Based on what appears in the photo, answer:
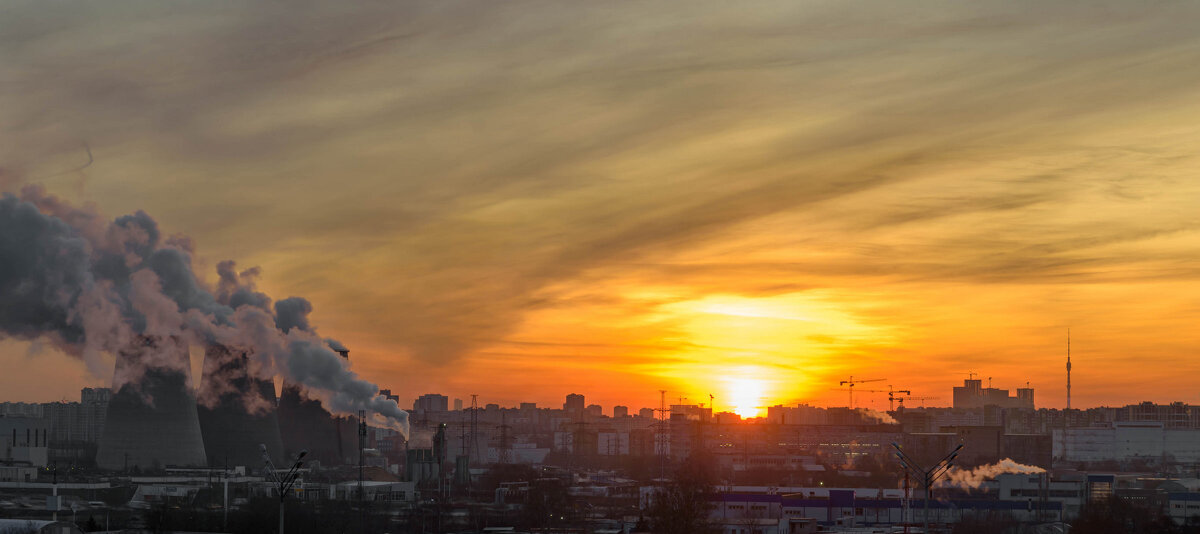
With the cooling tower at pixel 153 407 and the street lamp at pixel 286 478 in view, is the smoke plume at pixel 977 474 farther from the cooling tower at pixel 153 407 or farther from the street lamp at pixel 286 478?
the street lamp at pixel 286 478

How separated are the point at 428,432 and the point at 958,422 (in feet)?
266

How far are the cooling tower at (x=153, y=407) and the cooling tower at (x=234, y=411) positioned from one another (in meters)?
5.90

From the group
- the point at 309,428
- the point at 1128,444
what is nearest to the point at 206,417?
the point at 309,428

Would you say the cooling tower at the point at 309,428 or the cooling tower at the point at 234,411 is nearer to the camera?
the cooling tower at the point at 234,411

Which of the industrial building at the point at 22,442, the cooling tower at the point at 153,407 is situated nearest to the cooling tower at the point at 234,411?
the cooling tower at the point at 153,407

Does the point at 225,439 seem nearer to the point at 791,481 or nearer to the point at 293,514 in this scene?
the point at 293,514

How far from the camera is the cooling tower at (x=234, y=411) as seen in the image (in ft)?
233

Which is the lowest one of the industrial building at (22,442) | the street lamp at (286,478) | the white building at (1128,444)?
the white building at (1128,444)

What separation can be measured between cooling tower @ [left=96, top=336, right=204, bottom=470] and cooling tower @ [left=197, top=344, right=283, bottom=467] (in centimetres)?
590

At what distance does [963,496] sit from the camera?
74.6 m

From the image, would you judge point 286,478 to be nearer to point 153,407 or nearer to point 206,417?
point 153,407

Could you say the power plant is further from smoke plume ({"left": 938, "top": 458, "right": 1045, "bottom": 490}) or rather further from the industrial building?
smoke plume ({"left": 938, "top": 458, "right": 1045, "bottom": 490})

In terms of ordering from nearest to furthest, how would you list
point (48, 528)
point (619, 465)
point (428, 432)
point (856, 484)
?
point (48, 528)
point (856, 484)
point (428, 432)
point (619, 465)

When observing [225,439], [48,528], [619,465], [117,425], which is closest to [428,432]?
[619,465]
